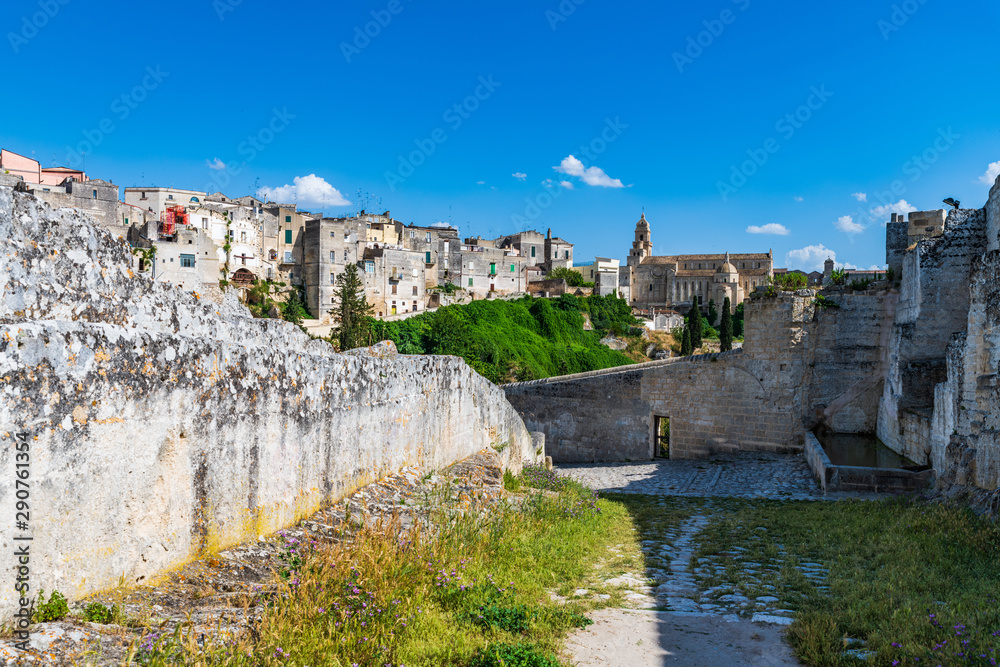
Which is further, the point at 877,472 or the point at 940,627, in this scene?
the point at 877,472

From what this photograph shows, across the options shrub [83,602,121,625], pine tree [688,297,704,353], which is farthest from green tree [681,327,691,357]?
shrub [83,602,121,625]

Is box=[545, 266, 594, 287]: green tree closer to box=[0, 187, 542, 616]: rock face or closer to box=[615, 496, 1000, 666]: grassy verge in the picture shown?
box=[615, 496, 1000, 666]: grassy verge

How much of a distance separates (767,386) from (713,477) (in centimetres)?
299

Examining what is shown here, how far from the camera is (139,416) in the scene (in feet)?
11.4

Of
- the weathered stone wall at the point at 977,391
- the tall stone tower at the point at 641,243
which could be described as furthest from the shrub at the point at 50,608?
the tall stone tower at the point at 641,243

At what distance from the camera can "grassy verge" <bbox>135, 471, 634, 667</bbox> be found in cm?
338

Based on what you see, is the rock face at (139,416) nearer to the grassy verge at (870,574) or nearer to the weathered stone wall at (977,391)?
the grassy verge at (870,574)

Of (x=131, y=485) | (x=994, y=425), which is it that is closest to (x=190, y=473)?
(x=131, y=485)

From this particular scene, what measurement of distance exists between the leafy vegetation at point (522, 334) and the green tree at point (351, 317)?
2855 mm

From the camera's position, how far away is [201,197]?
6241cm

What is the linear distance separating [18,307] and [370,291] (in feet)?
180

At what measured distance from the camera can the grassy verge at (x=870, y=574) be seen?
3.99m

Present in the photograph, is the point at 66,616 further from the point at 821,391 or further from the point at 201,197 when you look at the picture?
the point at 201,197

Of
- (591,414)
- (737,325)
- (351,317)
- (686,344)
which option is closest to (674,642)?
(591,414)
